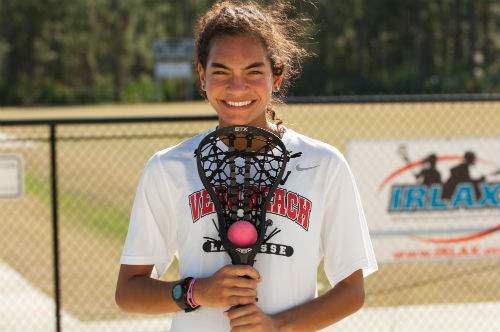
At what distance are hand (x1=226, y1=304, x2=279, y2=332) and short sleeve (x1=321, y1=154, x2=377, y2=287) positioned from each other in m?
0.32

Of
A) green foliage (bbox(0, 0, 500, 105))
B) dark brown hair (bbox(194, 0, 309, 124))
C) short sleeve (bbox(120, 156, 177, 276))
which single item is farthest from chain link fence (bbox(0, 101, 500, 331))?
green foliage (bbox(0, 0, 500, 105))

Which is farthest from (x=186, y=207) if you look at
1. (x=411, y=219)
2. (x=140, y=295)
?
(x=411, y=219)

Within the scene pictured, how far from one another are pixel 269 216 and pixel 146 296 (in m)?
0.38

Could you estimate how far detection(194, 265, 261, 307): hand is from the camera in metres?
2.13

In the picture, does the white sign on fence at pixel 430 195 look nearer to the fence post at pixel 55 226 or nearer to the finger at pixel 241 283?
the fence post at pixel 55 226

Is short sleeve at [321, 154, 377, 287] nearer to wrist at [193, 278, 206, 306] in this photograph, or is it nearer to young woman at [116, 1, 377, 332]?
young woman at [116, 1, 377, 332]

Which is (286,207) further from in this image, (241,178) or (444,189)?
(444,189)

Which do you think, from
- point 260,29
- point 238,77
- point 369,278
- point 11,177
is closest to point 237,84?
point 238,77

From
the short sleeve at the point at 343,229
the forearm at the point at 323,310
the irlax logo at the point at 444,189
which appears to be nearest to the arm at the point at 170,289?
the forearm at the point at 323,310

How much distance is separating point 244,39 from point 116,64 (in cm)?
6850

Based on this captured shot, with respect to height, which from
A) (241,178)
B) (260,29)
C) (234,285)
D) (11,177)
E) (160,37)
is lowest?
(234,285)

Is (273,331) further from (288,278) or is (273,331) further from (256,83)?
(256,83)

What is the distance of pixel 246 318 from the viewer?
7.03 ft

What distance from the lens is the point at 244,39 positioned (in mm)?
2316
